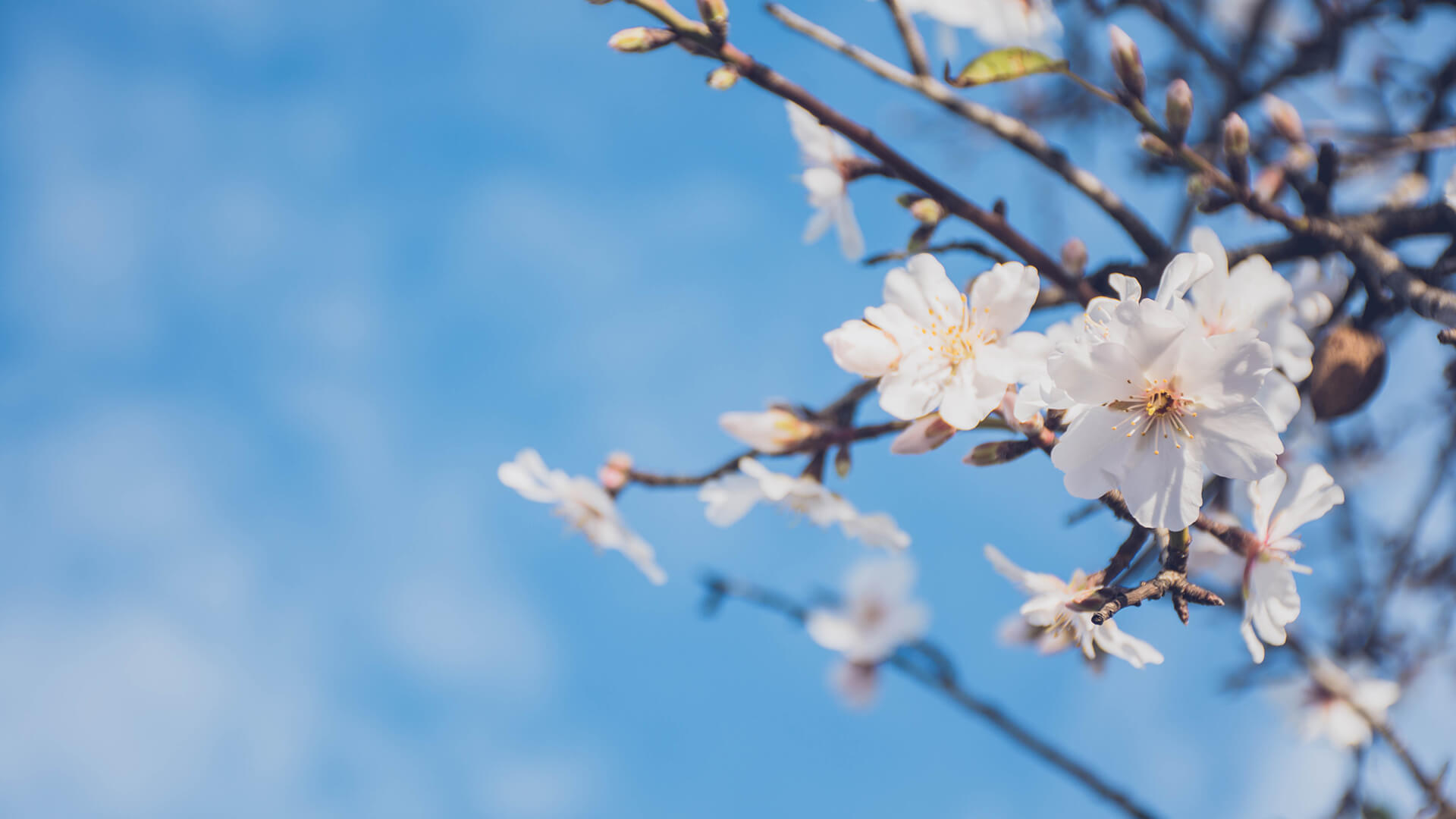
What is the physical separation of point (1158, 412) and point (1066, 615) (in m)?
0.25

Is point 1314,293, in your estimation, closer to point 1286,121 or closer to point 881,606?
point 1286,121

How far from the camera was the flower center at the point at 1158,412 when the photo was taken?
84 cm

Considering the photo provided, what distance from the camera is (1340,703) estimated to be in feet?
7.50

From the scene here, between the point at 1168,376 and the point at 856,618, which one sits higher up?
the point at 1168,376

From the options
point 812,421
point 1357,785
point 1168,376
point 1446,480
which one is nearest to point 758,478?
point 812,421

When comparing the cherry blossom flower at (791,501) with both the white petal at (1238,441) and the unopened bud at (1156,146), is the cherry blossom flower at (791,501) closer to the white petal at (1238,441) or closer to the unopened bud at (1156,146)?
the white petal at (1238,441)

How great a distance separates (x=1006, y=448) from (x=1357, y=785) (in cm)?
125

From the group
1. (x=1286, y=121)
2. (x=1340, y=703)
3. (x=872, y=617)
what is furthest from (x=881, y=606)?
(x=1286, y=121)

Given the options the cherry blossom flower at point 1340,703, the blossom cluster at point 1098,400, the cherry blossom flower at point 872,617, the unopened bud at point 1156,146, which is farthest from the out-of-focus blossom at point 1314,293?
the cherry blossom flower at point 872,617

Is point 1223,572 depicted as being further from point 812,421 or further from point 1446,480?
point 1446,480

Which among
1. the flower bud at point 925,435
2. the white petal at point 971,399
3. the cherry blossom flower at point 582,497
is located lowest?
the cherry blossom flower at point 582,497

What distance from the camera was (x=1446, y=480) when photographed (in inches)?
75.2

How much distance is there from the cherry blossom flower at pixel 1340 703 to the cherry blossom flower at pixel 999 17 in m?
1.42

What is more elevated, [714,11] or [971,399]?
[714,11]
